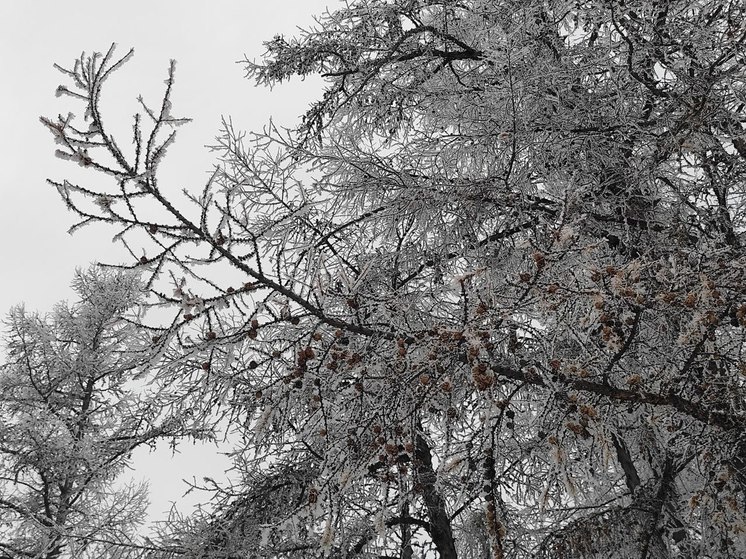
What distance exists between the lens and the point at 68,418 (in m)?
10.7

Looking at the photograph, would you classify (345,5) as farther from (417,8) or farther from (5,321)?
(5,321)

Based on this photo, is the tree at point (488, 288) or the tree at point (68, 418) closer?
the tree at point (488, 288)

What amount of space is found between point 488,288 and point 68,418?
10294 millimetres

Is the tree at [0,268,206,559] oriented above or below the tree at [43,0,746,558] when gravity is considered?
above

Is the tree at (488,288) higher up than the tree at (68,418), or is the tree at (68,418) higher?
the tree at (68,418)

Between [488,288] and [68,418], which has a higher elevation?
[68,418]

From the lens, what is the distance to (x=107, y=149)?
2.21 metres

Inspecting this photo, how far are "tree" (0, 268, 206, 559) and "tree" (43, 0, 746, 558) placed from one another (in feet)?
16.5

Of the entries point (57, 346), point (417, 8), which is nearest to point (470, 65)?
point (417, 8)

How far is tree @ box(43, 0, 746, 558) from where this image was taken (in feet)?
8.47

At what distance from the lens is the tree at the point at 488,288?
258 centimetres

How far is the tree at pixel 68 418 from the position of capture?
981cm

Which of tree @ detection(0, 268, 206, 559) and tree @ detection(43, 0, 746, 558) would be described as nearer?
tree @ detection(43, 0, 746, 558)

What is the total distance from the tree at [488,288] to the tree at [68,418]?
16.5 ft
